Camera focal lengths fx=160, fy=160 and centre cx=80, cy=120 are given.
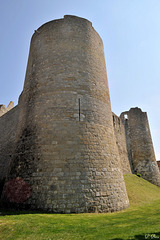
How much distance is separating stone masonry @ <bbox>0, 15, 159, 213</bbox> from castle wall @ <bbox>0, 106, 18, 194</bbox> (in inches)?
208

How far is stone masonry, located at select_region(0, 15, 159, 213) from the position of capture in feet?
20.4

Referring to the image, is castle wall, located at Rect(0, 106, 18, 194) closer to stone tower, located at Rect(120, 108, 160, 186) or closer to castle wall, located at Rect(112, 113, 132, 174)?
castle wall, located at Rect(112, 113, 132, 174)

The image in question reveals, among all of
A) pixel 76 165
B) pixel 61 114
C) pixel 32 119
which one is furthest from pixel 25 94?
pixel 76 165

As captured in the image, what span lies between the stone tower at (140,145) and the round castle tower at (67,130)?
12217 mm

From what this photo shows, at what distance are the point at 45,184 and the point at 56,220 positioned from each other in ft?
5.33

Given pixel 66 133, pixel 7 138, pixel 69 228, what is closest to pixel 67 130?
pixel 66 133

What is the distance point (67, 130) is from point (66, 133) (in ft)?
0.50

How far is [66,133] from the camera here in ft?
23.4

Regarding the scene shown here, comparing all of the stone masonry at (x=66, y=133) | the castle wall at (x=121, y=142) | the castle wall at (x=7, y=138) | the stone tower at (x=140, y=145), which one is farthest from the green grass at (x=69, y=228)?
the stone tower at (x=140, y=145)

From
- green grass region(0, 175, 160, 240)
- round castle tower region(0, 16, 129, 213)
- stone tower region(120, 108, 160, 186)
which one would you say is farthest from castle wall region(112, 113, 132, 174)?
green grass region(0, 175, 160, 240)

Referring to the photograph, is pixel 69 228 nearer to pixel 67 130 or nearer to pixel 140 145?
pixel 67 130

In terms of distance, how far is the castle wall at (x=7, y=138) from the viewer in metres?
13.0

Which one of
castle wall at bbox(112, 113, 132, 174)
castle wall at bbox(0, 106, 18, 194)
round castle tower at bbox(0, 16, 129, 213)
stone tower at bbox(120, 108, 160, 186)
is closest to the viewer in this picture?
round castle tower at bbox(0, 16, 129, 213)

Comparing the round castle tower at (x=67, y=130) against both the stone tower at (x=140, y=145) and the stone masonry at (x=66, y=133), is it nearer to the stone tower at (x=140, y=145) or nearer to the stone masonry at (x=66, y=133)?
the stone masonry at (x=66, y=133)
